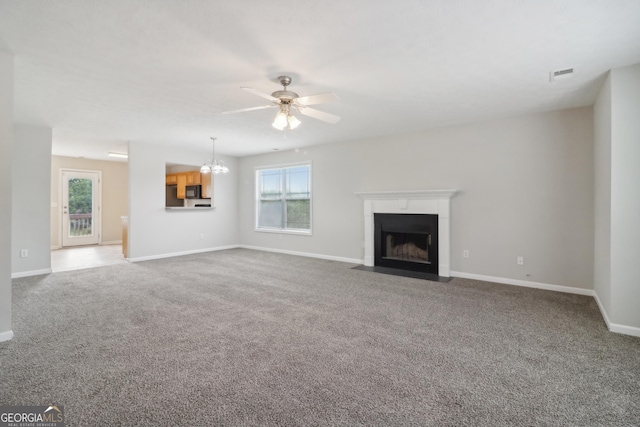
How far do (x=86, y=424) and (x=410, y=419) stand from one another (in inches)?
69.6

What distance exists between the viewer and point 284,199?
7.28 metres

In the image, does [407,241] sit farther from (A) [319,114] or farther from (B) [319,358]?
(B) [319,358]

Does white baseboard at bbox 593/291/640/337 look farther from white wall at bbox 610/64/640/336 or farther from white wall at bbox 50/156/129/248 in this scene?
white wall at bbox 50/156/129/248

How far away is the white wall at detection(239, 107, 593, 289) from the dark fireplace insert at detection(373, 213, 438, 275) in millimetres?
353

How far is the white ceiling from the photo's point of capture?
6.65 feet

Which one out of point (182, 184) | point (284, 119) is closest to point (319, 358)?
point (284, 119)

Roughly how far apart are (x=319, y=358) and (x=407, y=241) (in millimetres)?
3640

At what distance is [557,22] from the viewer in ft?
7.05

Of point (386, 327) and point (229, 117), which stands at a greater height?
point (229, 117)

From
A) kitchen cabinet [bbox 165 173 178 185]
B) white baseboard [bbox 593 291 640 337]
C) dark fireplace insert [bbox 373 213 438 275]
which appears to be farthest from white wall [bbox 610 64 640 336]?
kitchen cabinet [bbox 165 173 178 185]

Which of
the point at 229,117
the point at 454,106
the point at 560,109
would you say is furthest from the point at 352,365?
the point at 560,109

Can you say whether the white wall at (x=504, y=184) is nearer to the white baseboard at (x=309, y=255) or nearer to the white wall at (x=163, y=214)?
the white baseboard at (x=309, y=255)

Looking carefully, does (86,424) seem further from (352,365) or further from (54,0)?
(54,0)

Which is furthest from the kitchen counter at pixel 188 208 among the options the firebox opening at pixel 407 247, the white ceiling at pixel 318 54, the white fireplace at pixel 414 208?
the firebox opening at pixel 407 247
